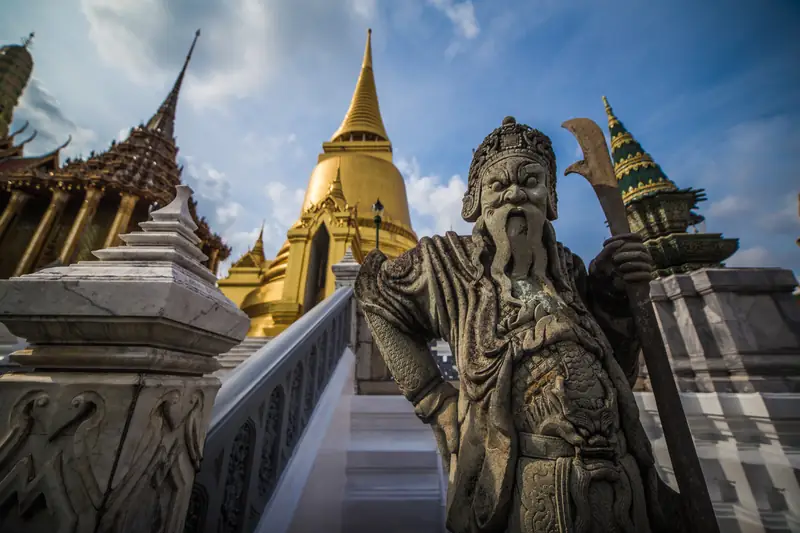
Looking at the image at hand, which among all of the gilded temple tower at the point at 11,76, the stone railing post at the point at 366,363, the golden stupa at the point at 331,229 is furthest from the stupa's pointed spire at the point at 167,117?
the stone railing post at the point at 366,363

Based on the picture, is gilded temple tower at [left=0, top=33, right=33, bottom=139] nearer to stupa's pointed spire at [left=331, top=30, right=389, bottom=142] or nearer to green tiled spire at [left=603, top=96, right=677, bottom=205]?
stupa's pointed spire at [left=331, top=30, right=389, bottom=142]

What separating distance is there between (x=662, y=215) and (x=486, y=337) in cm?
826

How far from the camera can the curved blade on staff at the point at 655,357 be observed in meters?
1.21

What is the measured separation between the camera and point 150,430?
0.92 meters

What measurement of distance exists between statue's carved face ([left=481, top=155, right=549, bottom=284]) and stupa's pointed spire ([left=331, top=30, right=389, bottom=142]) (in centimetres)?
1855

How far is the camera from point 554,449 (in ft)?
3.78

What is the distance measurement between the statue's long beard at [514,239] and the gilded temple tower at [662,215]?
619cm

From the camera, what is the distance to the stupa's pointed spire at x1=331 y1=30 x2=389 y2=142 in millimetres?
18875

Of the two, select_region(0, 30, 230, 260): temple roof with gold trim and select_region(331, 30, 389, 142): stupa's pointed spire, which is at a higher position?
select_region(331, 30, 389, 142): stupa's pointed spire

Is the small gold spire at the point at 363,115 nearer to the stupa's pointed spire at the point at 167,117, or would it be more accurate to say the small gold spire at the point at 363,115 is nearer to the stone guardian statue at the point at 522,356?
the stupa's pointed spire at the point at 167,117

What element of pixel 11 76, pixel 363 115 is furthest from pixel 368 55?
pixel 11 76

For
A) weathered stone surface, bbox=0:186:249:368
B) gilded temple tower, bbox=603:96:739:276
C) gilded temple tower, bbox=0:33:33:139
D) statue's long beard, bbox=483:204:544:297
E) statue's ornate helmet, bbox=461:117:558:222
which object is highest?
gilded temple tower, bbox=0:33:33:139

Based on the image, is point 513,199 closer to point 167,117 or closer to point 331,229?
point 331,229

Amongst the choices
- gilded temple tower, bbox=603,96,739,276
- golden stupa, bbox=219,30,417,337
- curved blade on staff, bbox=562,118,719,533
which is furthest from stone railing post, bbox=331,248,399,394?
gilded temple tower, bbox=603,96,739,276
